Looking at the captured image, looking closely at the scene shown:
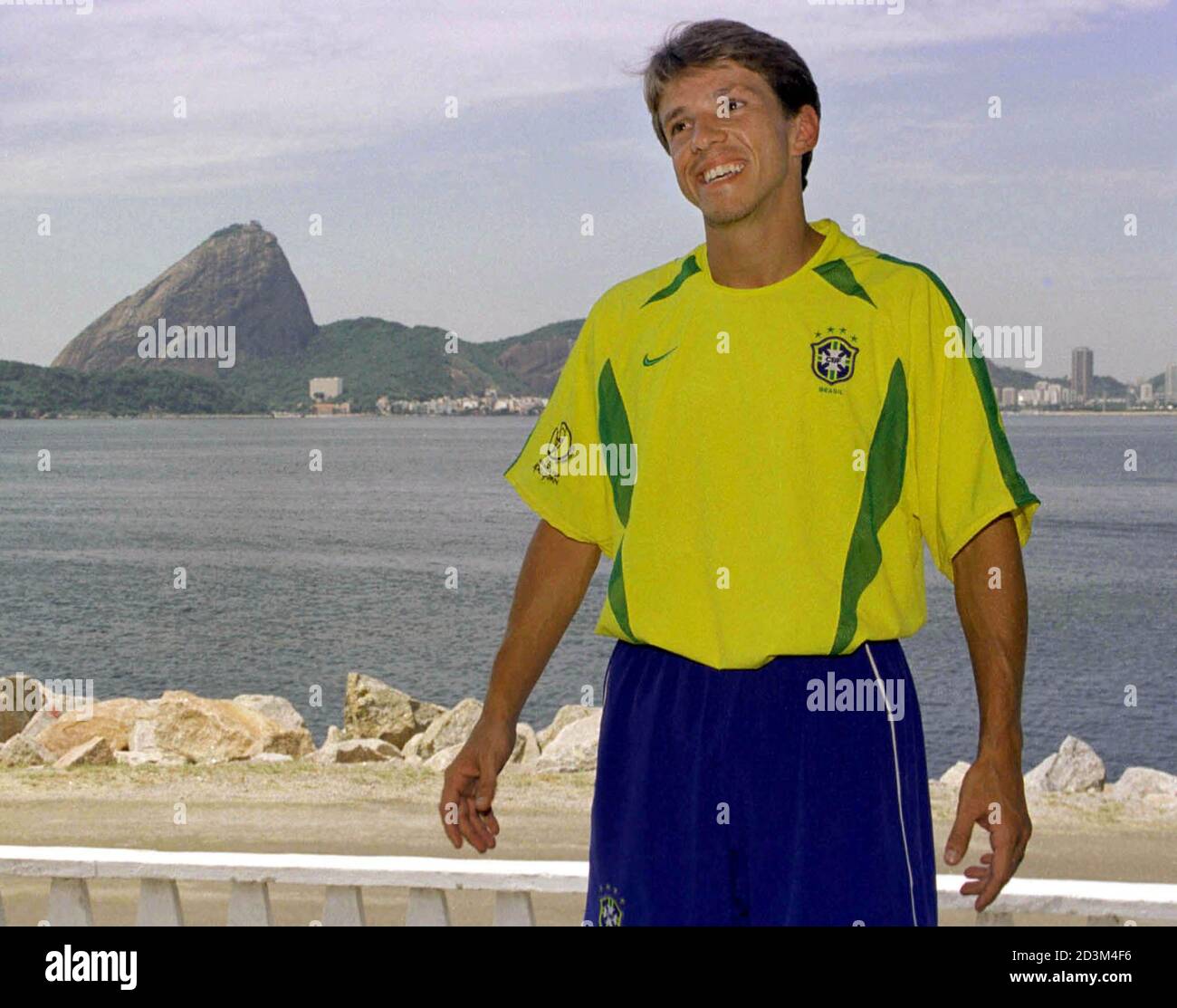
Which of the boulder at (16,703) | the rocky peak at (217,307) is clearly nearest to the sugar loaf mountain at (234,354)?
the rocky peak at (217,307)

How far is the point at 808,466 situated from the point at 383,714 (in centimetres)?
1524

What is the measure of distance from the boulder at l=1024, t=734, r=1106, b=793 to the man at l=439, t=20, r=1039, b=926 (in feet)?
41.8

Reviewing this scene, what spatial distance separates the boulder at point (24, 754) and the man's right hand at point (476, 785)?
1317cm

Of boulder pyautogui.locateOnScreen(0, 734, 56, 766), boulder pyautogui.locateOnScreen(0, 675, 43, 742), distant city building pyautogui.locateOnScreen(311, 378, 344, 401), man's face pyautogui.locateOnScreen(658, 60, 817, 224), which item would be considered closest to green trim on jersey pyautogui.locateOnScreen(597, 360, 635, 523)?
man's face pyautogui.locateOnScreen(658, 60, 817, 224)

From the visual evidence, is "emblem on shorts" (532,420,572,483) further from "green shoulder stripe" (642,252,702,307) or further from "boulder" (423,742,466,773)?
"boulder" (423,742,466,773)

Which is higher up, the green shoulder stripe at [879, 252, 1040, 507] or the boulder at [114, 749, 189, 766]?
the green shoulder stripe at [879, 252, 1040, 507]

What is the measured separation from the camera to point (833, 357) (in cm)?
167

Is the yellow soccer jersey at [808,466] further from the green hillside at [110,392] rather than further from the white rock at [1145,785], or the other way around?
the green hillside at [110,392]

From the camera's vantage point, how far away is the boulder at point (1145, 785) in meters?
13.2

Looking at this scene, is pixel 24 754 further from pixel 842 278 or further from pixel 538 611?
pixel 842 278

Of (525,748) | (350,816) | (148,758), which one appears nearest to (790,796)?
(350,816)

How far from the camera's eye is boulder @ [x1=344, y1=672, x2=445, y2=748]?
641 inches

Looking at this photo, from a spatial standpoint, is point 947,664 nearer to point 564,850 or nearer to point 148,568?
point 564,850

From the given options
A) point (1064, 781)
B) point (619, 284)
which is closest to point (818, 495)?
point (619, 284)
